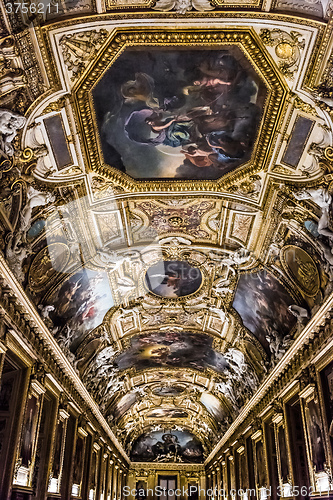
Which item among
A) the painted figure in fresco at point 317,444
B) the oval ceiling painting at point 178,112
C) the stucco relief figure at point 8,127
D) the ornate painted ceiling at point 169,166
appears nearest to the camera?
the ornate painted ceiling at point 169,166

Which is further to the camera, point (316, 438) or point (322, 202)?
point (316, 438)

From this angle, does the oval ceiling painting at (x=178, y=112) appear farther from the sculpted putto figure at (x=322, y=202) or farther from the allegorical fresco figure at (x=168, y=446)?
the allegorical fresco figure at (x=168, y=446)

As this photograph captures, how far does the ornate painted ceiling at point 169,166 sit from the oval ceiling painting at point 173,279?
76 millimetres

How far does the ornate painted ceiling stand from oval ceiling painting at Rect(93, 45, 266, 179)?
0.04 metres

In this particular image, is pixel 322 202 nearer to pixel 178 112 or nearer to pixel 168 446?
pixel 178 112

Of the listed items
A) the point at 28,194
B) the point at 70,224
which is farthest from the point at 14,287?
the point at 70,224

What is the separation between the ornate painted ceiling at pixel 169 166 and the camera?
8.88 meters

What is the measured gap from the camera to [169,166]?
12.4m

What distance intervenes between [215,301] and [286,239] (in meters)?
6.12

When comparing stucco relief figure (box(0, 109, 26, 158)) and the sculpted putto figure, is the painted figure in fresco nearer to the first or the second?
the sculpted putto figure

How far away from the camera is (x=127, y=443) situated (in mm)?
39938

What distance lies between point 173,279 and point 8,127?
10200 mm

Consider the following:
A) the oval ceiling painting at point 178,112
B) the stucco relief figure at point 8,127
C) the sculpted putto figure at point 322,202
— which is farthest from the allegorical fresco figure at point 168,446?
the stucco relief figure at point 8,127

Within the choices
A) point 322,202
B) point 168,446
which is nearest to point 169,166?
point 322,202
